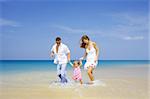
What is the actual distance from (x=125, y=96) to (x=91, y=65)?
2.25 ft

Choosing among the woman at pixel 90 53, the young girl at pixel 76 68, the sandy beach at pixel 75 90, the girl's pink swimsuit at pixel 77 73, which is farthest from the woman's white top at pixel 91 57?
the sandy beach at pixel 75 90

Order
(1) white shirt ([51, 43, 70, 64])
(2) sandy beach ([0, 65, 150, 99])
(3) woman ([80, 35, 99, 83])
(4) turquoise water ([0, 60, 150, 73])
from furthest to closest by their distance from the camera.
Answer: (4) turquoise water ([0, 60, 150, 73]), (1) white shirt ([51, 43, 70, 64]), (3) woman ([80, 35, 99, 83]), (2) sandy beach ([0, 65, 150, 99])

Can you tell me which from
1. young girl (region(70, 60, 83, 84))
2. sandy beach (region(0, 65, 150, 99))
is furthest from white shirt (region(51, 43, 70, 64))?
sandy beach (region(0, 65, 150, 99))

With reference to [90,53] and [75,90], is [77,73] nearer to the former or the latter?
[75,90]

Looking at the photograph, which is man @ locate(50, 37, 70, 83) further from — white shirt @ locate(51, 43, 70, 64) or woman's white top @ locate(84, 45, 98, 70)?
woman's white top @ locate(84, 45, 98, 70)

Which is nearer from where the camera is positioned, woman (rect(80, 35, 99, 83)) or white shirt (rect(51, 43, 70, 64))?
woman (rect(80, 35, 99, 83))

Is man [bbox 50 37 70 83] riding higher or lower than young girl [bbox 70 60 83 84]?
higher

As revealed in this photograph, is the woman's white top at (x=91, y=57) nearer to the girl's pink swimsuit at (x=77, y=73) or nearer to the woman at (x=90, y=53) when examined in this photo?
the woman at (x=90, y=53)

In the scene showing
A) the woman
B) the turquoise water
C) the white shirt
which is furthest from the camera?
the turquoise water

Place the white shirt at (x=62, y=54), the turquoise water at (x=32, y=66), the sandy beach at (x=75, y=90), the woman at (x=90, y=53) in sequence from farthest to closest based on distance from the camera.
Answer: the turquoise water at (x=32, y=66) < the white shirt at (x=62, y=54) < the woman at (x=90, y=53) < the sandy beach at (x=75, y=90)

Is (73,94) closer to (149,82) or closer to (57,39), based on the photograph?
(57,39)

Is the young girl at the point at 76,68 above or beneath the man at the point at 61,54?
beneath

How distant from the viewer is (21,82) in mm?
6605

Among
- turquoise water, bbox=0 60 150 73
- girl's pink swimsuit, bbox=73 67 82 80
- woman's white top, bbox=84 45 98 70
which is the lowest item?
turquoise water, bbox=0 60 150 73
